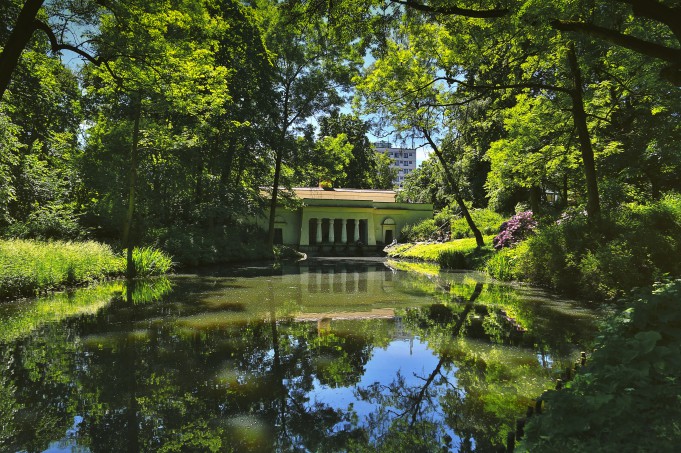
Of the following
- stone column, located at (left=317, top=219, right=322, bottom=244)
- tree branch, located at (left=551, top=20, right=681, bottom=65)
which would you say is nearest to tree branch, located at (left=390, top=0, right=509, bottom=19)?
tree branch, located at (left=551, top=20, right=681, bottom=65)

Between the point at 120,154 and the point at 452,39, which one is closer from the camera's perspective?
the point at 452,39

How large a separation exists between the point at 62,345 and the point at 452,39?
9900 mm

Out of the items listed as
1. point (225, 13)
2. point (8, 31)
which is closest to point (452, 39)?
point (8, 31)

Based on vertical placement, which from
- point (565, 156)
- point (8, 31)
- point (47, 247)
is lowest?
point (47, 247)

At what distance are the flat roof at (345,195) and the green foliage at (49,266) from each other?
24.5m

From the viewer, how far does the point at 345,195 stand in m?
39.6

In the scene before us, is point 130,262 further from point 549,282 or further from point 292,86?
point 292,86

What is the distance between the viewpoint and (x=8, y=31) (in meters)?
8.73

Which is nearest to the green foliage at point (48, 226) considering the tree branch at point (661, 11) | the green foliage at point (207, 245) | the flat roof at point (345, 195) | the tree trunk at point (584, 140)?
the green foliage at point (207, 245)

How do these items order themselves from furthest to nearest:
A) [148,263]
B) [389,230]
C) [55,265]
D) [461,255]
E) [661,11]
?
1. [389,230]
2. [461,255]
3. [148,263]
4. [55,265]
5. [661,11]

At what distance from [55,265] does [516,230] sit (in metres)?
16.4

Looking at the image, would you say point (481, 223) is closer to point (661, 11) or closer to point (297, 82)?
point (297, 82)

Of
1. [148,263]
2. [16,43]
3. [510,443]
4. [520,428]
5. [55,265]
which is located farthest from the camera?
[148,263]

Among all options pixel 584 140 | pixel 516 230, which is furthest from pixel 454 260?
pixel 584 140
